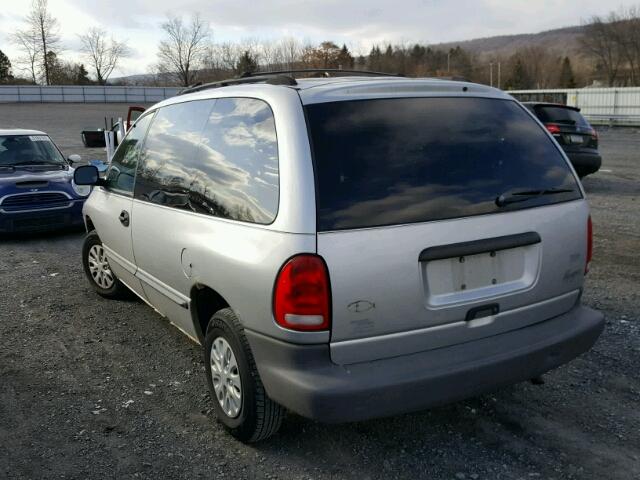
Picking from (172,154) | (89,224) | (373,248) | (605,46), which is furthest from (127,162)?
(605,46)

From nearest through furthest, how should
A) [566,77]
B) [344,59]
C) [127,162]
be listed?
[127,162] < [344,59] < [566,77]

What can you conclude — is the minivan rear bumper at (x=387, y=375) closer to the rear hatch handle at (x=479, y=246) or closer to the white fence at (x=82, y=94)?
the rear hatch handle at (x=479, y=246)

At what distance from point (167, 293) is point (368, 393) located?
1.74 m

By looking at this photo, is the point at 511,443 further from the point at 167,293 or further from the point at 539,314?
the point at 167,293

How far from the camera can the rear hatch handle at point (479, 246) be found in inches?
108

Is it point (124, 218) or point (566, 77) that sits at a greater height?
point (566, 77)

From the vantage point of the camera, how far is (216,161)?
335cm

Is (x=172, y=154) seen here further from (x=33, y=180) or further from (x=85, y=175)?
(x=33, y=180)

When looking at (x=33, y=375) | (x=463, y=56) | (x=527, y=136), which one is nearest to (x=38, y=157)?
(x=33, y=375)

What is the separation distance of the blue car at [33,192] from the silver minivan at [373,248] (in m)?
5.89

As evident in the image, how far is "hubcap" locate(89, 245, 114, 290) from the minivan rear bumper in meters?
3.17

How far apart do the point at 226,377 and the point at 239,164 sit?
112 cm

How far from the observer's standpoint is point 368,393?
2.64 m

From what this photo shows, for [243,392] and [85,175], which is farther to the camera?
[85,175]
